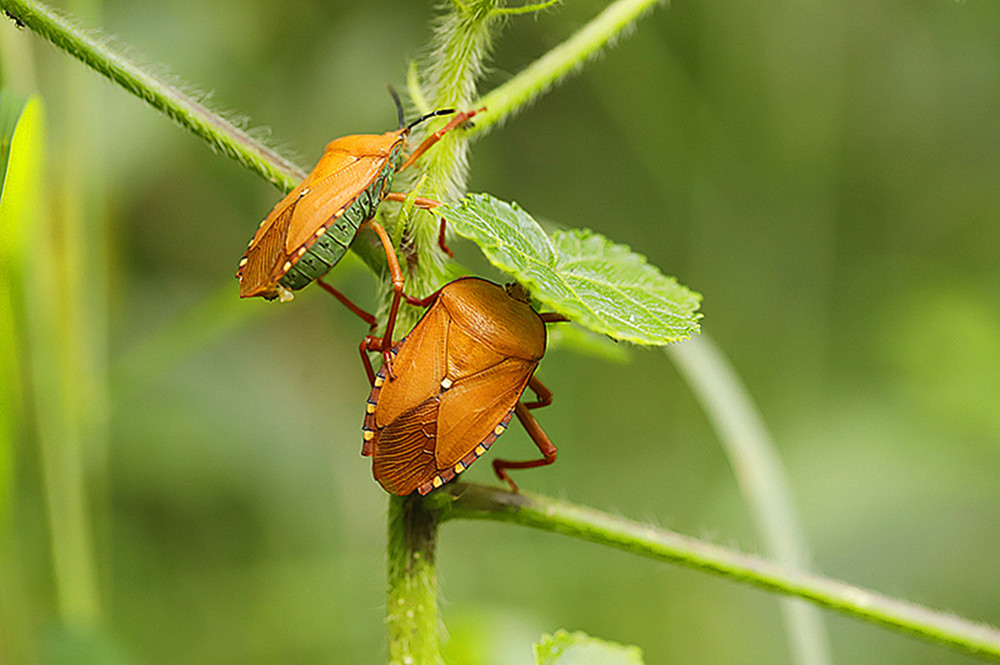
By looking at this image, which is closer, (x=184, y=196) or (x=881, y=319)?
(x=184, y=196)

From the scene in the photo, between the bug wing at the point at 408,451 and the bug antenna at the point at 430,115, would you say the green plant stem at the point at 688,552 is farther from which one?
the bug antenna at the point at 430,115

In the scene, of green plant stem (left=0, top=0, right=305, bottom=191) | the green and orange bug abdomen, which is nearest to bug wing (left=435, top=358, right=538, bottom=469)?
the green and orange bug abdomen

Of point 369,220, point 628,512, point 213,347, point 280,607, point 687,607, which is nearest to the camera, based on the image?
point 369,220

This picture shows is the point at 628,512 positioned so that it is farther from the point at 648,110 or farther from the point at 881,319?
the point at 648,110

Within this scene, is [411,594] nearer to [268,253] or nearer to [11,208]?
[268,253]

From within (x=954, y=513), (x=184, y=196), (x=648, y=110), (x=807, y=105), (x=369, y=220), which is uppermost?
(x=807, y=105)

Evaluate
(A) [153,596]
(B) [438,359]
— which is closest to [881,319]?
(A) [153,596]

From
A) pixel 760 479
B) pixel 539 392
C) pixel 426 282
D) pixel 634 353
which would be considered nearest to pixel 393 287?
pixel 426 282

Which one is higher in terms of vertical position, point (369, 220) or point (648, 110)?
point (648, 110)
